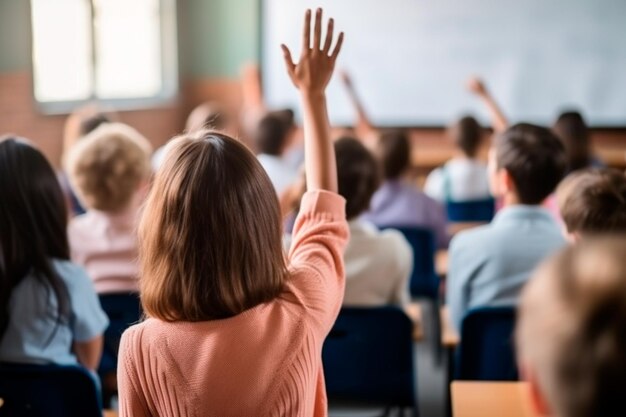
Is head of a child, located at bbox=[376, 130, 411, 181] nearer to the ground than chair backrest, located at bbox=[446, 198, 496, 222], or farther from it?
farther from it

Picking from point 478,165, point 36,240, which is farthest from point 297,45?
point 36,240

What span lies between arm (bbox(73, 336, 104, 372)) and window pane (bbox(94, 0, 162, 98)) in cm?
545

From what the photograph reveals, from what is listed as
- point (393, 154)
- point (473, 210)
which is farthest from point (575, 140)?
point (393, 154)

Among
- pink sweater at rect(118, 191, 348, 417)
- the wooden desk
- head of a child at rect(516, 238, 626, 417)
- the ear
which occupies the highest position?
head of a child at rect(516, 238, 626, 417)

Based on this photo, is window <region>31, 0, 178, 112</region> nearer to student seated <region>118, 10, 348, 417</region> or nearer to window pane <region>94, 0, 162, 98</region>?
window pane <region>94, 0, 162, 98</region>

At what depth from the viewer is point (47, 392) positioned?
2.10 metres

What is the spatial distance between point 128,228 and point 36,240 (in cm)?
96

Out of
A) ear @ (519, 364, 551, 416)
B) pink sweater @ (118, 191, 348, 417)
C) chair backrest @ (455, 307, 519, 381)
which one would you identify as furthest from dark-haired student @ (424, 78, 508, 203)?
ear @ (519, 364, 551, 416)

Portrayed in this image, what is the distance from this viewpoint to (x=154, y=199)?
1.46m

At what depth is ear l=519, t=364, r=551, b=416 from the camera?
2.54 ft

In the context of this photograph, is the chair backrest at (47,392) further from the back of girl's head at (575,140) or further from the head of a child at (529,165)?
the back of girl's head at (575,140)

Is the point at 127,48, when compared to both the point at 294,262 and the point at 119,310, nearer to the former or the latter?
the point at 119,310

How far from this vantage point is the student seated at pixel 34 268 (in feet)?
7.43

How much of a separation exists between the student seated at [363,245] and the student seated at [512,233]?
22cm
